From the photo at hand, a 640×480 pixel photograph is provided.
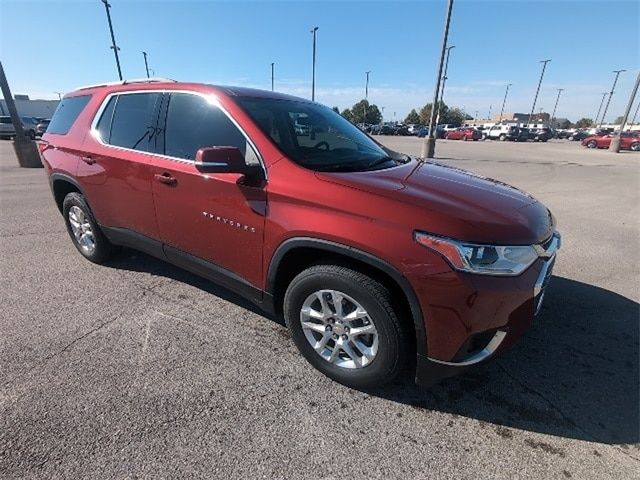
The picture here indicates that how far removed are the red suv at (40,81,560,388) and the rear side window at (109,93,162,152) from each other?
0.6 inches

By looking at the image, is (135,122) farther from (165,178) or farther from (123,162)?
(165,178)

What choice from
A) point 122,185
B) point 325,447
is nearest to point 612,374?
point 325,447

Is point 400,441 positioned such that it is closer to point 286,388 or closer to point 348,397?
point 348,397

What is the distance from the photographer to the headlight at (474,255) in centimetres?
202

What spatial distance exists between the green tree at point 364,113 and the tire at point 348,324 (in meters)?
78.2

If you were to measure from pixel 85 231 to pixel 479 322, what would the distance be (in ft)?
13.5

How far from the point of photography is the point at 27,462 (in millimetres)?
1931

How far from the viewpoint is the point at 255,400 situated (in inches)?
94.6

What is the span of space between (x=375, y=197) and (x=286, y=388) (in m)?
1.31

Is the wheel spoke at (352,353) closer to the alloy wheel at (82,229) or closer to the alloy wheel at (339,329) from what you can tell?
the alloy wheel at (339,329)

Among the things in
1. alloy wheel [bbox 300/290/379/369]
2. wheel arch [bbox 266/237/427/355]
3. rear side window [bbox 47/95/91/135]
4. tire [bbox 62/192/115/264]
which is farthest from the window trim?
alloy wheel [bbox 300/290/379/369]

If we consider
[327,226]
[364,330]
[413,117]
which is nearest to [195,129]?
[327,226]

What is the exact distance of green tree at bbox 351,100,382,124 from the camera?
260 ft

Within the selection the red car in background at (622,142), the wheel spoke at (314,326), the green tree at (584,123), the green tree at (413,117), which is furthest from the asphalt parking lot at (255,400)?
the green tree at (584,123)
